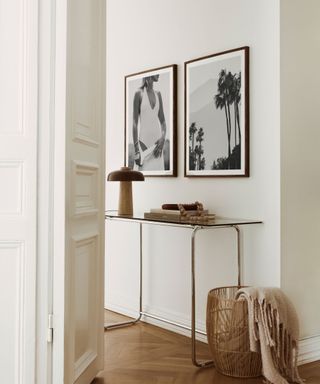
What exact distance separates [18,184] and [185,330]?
2.00 m

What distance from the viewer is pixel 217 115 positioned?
3846 mm

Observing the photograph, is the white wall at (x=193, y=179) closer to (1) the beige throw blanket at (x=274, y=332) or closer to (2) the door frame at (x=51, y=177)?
(1) the beige throw blanket at (x=274, y=332)

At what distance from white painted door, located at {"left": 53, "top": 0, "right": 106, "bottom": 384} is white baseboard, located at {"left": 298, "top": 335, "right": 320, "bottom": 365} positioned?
3.96ft

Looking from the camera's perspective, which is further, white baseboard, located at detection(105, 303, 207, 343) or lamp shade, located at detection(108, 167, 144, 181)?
lamp shade, located at detection(108, 167, 144, 181)

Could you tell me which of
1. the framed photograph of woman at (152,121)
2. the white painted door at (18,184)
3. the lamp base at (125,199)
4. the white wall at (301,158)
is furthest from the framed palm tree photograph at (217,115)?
the white painted door at (18,184)

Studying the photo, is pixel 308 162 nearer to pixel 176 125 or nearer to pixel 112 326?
pixel 176 125

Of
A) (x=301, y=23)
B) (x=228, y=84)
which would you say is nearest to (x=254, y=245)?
(x=228, y=84)

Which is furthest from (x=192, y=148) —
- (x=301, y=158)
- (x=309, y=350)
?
(x=309, y=350)

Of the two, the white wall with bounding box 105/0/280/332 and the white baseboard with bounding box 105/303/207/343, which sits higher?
the white wall with bounding box 105/0/280/332

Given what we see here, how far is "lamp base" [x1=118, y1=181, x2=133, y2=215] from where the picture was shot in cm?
420

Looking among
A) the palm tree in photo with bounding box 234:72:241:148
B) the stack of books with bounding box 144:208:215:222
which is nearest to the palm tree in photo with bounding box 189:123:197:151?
the palm tree in photo with bounding box 234:72:241:148

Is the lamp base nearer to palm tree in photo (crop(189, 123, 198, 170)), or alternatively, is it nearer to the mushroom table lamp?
the mushroom table lamp

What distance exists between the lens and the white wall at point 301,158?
3420mm

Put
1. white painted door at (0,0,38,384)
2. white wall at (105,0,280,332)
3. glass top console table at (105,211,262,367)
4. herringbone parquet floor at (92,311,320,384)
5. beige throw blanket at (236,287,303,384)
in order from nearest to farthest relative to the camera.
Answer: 1. white painted door at (0,0,38,384)
2. beige throw blanket at (236,287,303,384)
3. herringbone parquet floor at (92,311,320,384)
4. glass top console table at (105,211,262,367)
5. white wall at (105,0,280,332)
